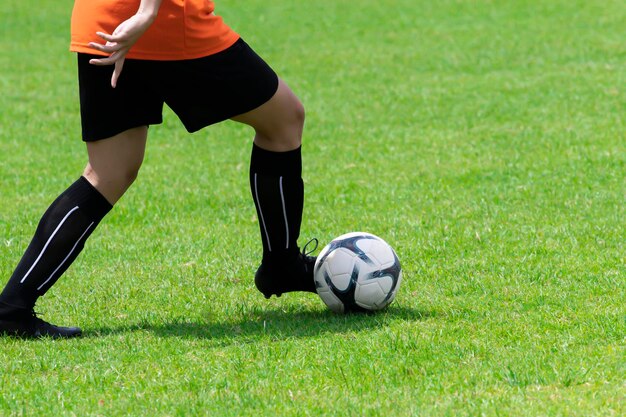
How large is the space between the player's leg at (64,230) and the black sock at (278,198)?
0.57 m

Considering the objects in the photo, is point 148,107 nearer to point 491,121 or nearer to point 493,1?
point 491,121

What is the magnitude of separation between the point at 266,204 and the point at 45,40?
42.2 ft

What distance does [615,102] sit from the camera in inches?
416

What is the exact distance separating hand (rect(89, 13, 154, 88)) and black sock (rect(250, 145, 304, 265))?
861 mm

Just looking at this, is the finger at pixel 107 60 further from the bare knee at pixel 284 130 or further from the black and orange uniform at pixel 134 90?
the bare knee at pixel 284 130

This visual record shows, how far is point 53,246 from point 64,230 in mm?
81

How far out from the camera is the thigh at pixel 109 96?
15.3 ft

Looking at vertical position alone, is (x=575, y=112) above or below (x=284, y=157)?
below

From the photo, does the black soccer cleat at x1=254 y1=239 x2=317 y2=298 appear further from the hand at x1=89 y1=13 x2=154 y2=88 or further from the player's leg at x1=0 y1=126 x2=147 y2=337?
the hand at x1=89 y1=13 x2=154 y2=88

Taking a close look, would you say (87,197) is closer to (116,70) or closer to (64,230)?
(64,230)

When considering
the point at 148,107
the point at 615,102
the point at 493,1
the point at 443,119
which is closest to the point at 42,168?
the point at 443,119

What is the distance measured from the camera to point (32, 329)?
4.75 metres

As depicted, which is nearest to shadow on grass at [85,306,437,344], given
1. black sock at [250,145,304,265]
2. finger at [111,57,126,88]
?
black sock at [250,145,304,265]

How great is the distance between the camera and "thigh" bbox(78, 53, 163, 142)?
4648 millimetres
